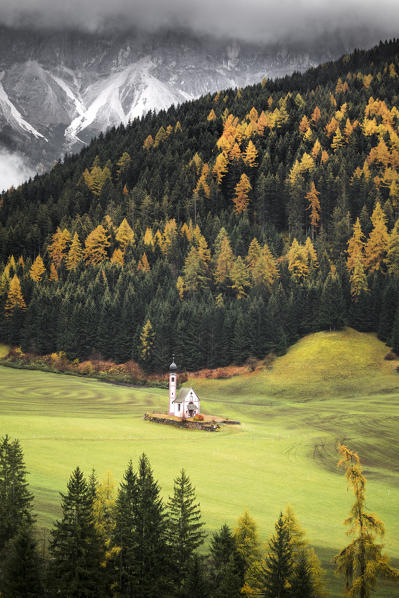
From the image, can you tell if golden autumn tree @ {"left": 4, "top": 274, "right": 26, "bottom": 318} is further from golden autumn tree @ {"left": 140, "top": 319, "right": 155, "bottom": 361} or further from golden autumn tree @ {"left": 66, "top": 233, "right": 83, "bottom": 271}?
golden autumn tree @ {"left": 140, "top": 319, "right": 155, "bottom": 361}

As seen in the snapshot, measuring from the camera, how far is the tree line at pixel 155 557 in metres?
28.2

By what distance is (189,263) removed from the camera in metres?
146

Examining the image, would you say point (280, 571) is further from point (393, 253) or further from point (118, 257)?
point (118, 257)

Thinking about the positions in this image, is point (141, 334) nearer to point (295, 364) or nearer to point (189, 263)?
point (189, 263)

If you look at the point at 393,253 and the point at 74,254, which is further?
the point at 74,254

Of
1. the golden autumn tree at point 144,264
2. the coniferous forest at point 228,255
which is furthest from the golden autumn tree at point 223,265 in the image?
the golden autumn tree at point 144,264

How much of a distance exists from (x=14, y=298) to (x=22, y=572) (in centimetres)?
13068

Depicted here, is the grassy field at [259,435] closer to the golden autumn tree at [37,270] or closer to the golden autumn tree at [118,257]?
the golden autumn tree at [37,270]

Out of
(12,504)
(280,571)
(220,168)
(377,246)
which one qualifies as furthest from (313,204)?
(280,571)

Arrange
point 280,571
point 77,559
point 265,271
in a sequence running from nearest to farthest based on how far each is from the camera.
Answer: point 280,571 → point 77,559 → point 265,271

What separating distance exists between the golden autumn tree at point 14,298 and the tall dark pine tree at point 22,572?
127 m

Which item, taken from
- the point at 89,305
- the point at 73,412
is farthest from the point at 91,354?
the point at 73,412

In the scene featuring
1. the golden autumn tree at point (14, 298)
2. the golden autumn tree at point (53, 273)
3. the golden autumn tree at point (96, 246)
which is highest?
the golden autumn tree at point (96, 246)

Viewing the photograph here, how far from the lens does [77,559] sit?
2955 centimetres
